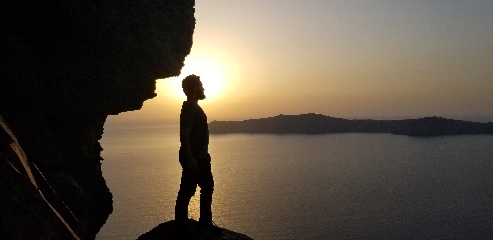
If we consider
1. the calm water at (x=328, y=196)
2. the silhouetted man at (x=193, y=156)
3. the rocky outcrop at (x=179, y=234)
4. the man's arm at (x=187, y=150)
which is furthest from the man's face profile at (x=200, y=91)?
the calm water at (x=328, y=196)

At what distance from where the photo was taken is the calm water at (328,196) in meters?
61.3

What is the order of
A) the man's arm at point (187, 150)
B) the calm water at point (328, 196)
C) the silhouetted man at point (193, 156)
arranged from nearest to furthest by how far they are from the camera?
the man's arm at point (187, 150)
the silhouetted man at point (193, 156)
the calm water at point (328, 196)

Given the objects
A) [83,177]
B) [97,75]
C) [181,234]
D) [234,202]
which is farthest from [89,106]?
[234,202]

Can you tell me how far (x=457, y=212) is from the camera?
70.2 meters

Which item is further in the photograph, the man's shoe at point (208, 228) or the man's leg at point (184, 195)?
the man's shoe at point (208, 228)

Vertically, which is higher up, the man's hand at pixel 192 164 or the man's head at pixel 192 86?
the man's head at pixel 192 86

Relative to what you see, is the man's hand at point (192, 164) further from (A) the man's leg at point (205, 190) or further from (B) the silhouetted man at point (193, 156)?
(A) the man's leg at point (205, 190)

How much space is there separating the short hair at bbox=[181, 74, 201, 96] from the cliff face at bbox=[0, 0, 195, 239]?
3.66 meters

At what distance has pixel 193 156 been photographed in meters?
6.97

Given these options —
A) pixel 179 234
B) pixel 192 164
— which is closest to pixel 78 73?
pixel 192 164

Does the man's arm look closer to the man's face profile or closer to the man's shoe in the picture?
the man's face profile

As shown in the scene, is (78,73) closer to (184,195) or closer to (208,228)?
(184,195)

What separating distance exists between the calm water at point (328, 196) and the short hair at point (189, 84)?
52372 millimetres

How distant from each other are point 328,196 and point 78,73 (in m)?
76.2
